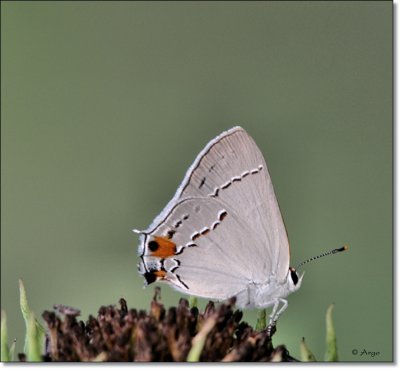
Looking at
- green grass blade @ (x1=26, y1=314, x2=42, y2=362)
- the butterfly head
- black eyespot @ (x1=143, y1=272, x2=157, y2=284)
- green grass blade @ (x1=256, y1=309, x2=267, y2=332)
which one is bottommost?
green grass blade @ (x1=256, y1=309, x2=267, y2=332)

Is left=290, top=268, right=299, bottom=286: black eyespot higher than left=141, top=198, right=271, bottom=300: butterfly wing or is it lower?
lower

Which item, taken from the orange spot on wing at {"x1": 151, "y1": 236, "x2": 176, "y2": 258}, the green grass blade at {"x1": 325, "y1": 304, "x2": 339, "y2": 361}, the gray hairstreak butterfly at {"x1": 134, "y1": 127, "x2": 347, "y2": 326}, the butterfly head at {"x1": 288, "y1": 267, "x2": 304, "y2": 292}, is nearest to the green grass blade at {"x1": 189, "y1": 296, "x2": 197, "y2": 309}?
the gray hairstreak butterfly at {"x1": 134, "y1": 127, "x2": 347, "y2": 326}

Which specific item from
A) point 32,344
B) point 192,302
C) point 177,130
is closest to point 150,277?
point 192,302

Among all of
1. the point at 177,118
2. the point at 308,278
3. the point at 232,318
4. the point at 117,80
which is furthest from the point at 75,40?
the point at 232,318

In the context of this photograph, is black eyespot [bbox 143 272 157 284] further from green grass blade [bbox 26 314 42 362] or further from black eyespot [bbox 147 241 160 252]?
green grass blade [bbox 26 314 42 362]

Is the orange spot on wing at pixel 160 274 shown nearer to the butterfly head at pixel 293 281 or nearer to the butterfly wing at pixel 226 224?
the butterfly wing at pixel 226 224

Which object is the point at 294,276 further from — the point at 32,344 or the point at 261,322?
the point at 32,344

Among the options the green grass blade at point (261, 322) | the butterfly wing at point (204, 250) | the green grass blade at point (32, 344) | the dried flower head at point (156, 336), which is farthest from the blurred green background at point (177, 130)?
the green grass blade at point (32, 344)

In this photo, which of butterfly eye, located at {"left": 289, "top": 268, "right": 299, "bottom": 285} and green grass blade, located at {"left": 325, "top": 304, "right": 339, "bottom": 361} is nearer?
green grass blade, located at {"left": 325, "top": 304, "right": 339, "bottom": 361}
